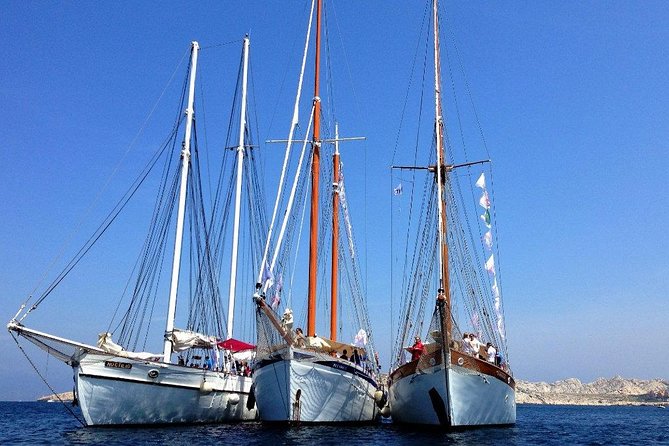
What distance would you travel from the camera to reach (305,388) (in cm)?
3653

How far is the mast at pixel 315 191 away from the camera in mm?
44844

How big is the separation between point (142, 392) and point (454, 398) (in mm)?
17804

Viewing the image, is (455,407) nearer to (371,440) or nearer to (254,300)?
(371,440)

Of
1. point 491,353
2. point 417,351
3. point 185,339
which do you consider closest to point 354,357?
point 417,351

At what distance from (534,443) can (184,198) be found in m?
27.1

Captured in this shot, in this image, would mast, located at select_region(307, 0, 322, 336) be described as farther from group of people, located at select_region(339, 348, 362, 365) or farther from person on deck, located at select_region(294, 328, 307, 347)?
person on deck, located at select_region(294, 328, 307, 347)

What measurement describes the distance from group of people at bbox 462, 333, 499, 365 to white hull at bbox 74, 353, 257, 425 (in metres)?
16.1

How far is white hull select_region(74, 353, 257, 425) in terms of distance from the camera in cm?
3475

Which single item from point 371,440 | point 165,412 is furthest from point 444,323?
point 165,412

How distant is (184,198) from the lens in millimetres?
43531

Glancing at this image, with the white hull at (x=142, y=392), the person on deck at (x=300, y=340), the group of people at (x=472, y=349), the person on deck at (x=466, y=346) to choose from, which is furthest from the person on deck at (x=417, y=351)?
the white hull at (x=142, y=392)

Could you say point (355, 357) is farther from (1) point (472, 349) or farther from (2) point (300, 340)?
(1) point (472, 349)

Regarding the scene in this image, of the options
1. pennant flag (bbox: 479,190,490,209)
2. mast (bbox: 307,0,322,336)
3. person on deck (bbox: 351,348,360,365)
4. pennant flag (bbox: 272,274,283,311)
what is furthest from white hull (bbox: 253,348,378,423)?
pennant flag (bbox: 479,190,490,209)

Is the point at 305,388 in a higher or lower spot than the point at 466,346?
lower
